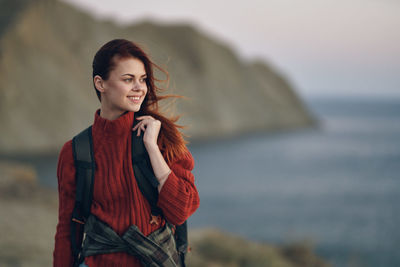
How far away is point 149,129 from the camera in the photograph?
175 cm

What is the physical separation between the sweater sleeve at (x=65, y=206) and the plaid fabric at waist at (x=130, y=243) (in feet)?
0.30

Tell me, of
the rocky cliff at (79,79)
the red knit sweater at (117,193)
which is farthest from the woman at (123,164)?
the rocky cliff at (79,79)

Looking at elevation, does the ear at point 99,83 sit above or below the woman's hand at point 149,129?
above

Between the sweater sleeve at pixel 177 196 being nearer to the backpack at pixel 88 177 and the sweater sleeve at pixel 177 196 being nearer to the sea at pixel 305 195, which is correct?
the backpack at pixel 88 177

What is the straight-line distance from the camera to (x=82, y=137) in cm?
182

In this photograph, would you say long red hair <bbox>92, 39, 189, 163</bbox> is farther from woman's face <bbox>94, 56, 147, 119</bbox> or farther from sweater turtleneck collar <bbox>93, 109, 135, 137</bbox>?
sweater turtleneck collar <bbox>93, 109, 135, 137</bbox>

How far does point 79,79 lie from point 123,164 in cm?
2637

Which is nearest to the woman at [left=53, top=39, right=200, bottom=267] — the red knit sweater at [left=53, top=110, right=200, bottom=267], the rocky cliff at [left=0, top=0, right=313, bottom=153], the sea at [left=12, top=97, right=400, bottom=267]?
the red knit sweater at [left=53, top=110, right=200, bottom=267]

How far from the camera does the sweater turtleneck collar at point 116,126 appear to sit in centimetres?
181

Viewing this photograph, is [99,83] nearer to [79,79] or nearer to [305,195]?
[305,195]

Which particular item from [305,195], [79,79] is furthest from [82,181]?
[79,79]

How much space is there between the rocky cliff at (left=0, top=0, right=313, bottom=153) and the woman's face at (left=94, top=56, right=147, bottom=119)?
10.6 m

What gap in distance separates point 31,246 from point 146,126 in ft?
15.1

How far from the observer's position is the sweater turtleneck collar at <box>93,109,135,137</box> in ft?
5.93
